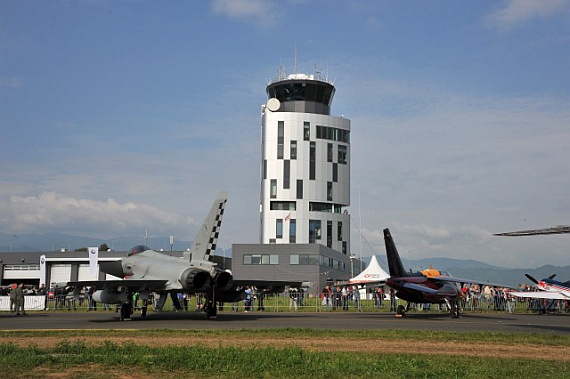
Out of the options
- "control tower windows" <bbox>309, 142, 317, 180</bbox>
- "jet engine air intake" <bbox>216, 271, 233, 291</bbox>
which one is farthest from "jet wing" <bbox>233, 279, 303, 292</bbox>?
"control tower windows" <bbox>309, 142, 317, 180</bbox>

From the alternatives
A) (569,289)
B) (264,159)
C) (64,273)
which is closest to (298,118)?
(264,159)

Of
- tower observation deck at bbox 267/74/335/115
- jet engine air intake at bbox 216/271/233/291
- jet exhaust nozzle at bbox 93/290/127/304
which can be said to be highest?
tower observation deck at bbox 267/74/335/115

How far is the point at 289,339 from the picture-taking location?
1625cm

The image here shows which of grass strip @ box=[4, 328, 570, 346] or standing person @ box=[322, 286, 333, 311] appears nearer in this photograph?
grass strip @ box=[4, 328, 570, 346]

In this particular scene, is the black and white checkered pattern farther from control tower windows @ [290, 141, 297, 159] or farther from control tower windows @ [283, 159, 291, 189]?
control tower windows @ [290, 141, 297, 159]

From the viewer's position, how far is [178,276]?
25.2m

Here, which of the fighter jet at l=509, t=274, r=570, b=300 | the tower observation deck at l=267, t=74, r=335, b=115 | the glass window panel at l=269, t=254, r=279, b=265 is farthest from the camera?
the tower observation deck at l=267, t=74, r=335, b=115

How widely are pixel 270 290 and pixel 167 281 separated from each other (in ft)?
18.1

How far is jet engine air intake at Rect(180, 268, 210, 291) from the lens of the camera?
24.8 m

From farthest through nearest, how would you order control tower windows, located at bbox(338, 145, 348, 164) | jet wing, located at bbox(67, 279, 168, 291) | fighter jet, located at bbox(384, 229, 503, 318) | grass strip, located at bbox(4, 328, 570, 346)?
control tower windows, located at bbox(338, 145, 348, 164)
fighter jet, located at bbox(384, 229, 503, 318)
jet wing, located at bbox(67, 279, 168, 291)
grass strip, located at bbox(4, 328, 570, 346)

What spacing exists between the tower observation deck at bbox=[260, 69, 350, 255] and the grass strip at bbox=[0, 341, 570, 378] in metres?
72.0

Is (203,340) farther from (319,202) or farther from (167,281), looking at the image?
(319,202)

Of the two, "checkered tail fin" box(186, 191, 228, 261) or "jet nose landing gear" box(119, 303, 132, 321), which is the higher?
"checkered tail fin" box(186, 191, 228, 261)

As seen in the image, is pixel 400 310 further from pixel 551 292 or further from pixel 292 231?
pixel 292 231
